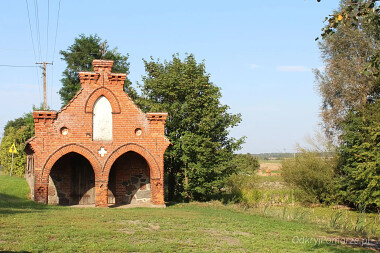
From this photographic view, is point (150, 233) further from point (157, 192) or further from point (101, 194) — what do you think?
point (157, 192)

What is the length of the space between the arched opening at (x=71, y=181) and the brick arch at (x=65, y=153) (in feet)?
5.62

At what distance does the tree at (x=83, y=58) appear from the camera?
36.2 m

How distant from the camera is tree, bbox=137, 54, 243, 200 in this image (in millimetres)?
22344

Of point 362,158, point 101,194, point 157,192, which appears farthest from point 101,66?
point 362,158

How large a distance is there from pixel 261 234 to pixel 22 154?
2590cm

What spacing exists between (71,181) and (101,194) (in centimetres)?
247

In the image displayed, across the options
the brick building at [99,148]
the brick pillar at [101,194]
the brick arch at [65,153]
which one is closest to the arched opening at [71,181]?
the brick building at [99,148]

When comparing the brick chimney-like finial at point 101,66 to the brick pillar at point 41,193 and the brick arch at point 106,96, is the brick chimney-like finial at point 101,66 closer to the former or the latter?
the brick arch at point 106,96

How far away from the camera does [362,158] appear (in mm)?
26391

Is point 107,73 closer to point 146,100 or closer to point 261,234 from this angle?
point 146,100

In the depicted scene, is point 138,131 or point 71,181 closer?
point 138,131

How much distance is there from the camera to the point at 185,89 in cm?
2308

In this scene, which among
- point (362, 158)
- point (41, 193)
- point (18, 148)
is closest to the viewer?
point (41, 193)

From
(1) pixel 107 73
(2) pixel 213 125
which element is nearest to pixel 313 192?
(2) pixel 213 125
